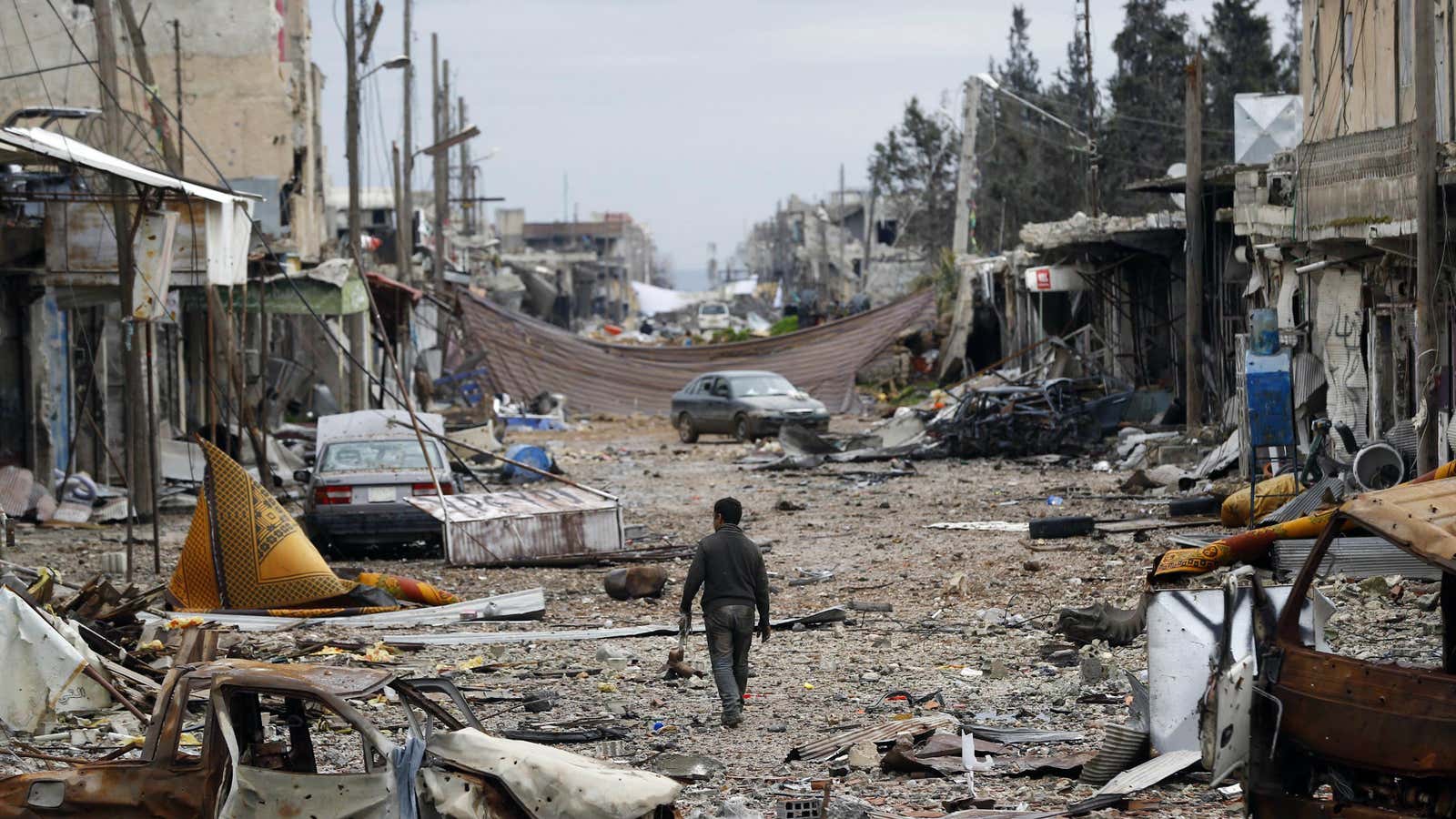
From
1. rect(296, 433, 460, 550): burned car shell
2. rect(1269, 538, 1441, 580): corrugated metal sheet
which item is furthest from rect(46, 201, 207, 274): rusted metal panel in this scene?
rect(1269, 538, 1441, 580): corrugated metal sheet

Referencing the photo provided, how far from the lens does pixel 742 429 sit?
110ft

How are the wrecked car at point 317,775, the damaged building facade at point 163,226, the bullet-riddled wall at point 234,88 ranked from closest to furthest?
the wrecked car at point 317,775
the damaged building facade at point 163,226
the bullet-riddled wall at point 234,88

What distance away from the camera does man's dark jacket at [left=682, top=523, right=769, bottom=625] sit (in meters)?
9.70

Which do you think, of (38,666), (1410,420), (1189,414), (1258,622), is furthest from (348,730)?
(1189,414)

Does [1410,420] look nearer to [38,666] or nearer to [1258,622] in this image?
[1258,622]

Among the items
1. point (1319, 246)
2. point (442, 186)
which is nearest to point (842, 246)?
A: point (442, 186)

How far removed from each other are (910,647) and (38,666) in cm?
582

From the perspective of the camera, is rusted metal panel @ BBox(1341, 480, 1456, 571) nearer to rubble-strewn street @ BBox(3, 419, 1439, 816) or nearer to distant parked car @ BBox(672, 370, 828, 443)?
rubble-strewn street @ BBox(3, 419, 1439, 816)

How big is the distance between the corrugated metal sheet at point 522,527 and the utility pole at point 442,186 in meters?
24.5

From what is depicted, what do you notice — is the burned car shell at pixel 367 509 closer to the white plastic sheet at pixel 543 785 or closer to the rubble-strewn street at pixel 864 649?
the rubble-strewn street at pixel 864 649

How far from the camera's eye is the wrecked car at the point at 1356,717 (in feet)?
19.1

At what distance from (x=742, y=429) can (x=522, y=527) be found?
1700 cm

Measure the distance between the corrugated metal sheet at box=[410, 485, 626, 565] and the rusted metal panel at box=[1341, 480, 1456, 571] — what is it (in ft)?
36.6

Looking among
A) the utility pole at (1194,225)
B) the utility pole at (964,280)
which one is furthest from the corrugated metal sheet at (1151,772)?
the utility pole at (964,280)
